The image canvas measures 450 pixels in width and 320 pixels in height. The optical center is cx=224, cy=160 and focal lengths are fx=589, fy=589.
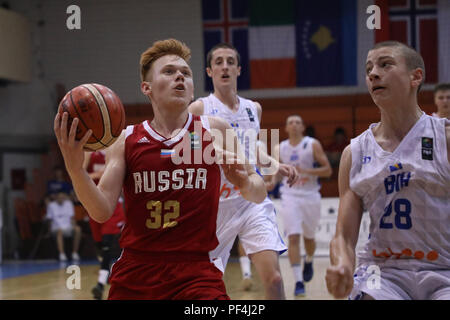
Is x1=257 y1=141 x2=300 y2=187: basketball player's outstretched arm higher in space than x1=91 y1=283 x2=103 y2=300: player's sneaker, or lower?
higher

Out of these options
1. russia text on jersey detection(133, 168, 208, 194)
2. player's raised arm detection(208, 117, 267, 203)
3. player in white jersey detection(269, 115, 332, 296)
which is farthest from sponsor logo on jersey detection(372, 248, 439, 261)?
player in white jersey detection(269, 115, 332, 296)

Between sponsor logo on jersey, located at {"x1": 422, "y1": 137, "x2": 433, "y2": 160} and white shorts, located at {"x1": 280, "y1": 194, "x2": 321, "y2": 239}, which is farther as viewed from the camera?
white shorts, located at {"x1": 280, "y1": 194, "x2": 321, "y2": 239}

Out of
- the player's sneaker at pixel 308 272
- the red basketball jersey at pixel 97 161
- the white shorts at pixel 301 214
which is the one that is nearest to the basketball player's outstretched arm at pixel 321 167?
the white shorts at pixel 301 214

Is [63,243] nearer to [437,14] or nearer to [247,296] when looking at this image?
[247,296]

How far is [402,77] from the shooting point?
2.84 m

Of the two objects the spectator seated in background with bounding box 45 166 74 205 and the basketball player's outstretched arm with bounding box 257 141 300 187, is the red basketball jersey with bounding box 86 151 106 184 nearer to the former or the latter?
the basketball player's outstretched arm with bounding box 257 141 300 187

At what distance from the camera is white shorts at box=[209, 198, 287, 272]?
4520 millimetres

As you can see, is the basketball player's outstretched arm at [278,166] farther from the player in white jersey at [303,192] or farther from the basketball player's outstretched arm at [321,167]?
the basketball player's outstretched arm at [321,167]

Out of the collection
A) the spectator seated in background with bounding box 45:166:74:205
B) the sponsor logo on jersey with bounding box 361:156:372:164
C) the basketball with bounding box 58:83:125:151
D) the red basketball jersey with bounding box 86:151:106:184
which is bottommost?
the spectator seated in background with bounding box 45:166:74:205

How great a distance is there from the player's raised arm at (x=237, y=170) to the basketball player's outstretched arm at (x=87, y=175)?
1.78ft

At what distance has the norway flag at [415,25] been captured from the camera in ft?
47.2

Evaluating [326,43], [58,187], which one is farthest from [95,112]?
[326,43]
